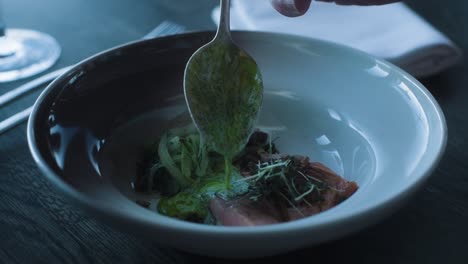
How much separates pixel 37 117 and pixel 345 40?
35.2 inches

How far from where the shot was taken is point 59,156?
0.95 meters

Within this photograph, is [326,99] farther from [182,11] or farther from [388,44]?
[182,11]

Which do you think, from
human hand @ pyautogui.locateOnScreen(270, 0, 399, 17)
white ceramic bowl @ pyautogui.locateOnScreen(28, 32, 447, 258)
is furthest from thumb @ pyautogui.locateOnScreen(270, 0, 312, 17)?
white ceramic bowl @ pyautogui.locateOnScreen(28, 32, 447, 258)

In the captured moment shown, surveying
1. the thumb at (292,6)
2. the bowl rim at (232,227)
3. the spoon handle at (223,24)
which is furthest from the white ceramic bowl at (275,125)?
the spoon handle at (223,24)

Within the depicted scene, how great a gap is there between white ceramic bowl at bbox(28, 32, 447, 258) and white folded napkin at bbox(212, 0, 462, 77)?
10.2 inches

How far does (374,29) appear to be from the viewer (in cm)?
161

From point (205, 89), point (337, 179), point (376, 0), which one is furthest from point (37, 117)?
point (376, 0)

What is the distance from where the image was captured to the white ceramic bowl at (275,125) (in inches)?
30.4

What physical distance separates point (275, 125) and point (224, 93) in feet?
0.79

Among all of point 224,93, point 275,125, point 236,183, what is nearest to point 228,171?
point 236,183

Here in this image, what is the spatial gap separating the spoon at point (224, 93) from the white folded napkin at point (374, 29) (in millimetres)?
482

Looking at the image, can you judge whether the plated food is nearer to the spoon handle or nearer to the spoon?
the spoon

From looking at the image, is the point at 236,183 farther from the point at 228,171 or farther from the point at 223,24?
the point at 223,24

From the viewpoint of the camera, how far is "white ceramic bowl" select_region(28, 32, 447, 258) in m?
0.77
